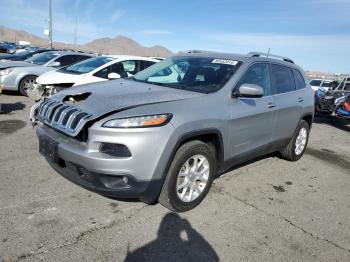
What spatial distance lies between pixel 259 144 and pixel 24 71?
26.7 ft

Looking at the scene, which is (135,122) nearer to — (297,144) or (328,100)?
(297,144)

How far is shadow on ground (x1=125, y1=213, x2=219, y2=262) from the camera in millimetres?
3018

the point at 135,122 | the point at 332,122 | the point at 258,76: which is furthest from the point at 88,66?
the point at 332,122

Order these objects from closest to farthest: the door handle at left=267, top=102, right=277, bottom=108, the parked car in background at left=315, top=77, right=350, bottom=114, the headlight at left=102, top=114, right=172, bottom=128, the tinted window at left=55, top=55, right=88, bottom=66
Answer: the headlight at left=102, top=114, right=172, bottom=128, the door handle at left=267, top=102, right=277, bottom=108, the parked car in background at left=315, top=77, right=350, bottom=114, the tinted window at left=55, top=55, right=88, bottom=66

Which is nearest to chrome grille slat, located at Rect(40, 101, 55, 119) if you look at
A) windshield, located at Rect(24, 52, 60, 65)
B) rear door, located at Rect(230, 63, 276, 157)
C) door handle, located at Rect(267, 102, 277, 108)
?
rear door, located at Rect(230, 63, 276, 157)

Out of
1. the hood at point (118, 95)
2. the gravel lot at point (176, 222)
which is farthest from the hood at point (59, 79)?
the hood at point (118, 95)

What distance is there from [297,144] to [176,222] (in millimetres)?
3400

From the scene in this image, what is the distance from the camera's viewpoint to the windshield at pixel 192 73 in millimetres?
4219

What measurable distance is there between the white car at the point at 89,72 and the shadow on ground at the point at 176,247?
205 inches

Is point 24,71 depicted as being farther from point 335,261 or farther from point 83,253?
point 335,261

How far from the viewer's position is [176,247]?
3.18 meters

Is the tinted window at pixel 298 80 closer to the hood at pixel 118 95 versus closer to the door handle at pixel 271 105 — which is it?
the door handle at pixel 271 105

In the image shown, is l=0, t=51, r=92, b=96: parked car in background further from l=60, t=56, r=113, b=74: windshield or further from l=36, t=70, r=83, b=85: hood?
l=36, t=70, r=83, b=85: hood

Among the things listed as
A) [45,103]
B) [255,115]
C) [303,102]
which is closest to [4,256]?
[45,103]
